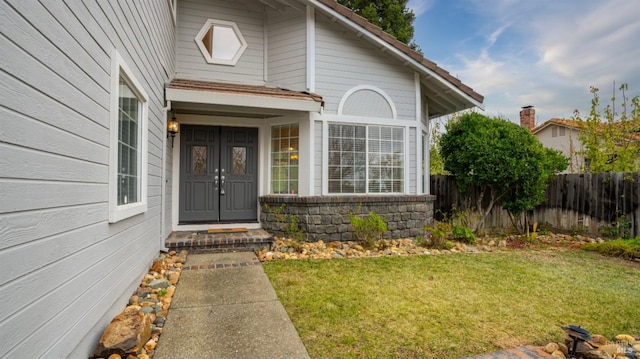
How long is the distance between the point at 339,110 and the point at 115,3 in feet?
14.4

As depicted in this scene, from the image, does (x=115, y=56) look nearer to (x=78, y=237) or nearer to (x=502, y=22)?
(x=78, y=237)

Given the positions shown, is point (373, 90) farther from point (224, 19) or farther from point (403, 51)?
point (224, 19)

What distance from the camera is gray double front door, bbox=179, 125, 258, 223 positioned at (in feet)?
21.6

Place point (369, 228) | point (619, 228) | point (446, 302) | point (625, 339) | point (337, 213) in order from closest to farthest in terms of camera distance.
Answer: point (625, 339)
point (446, 302)
point (369, 228)
point (337, 213)
point (619, 228)

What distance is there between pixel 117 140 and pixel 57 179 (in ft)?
3.60

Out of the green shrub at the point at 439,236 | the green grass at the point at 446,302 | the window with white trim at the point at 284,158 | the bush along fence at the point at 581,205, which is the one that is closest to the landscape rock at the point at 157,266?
the green grass at the point at 446,302

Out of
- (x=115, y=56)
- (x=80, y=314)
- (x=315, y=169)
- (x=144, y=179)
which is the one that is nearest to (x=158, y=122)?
(x=144, y=179)

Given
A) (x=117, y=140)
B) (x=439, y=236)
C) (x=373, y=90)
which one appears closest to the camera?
(x=117, y=140)

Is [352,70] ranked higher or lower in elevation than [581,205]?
Answer: higher

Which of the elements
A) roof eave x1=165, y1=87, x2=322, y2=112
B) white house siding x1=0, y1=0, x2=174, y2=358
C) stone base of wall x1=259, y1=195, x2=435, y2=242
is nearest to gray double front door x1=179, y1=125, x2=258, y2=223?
stone base of wall x1=259, y1=195, x2=435, y2=242

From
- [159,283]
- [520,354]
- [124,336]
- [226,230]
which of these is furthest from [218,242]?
[520,354]

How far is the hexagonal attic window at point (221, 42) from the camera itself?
6633 mm

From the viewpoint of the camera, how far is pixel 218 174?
6.74 metres

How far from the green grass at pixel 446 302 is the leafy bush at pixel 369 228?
0.76m
